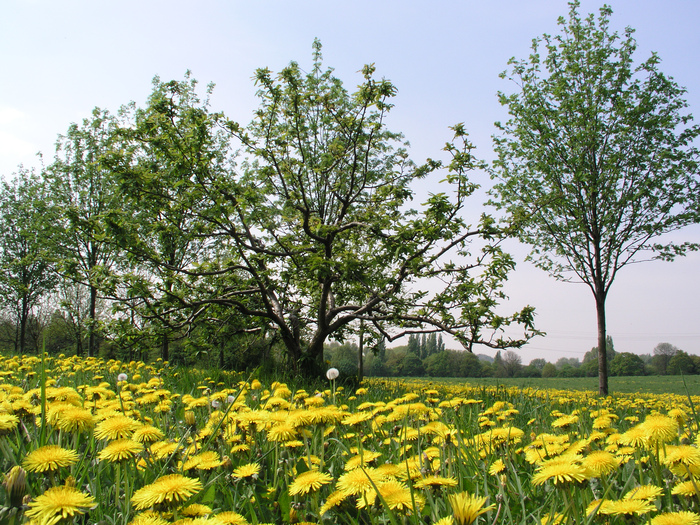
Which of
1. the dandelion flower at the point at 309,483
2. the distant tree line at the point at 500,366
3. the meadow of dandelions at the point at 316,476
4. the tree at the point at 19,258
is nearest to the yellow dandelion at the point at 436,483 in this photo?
the meadow of dandelions at the point at 316,476

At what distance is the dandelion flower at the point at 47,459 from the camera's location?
1080mm

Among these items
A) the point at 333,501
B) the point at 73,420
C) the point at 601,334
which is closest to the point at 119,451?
the point at 73,420

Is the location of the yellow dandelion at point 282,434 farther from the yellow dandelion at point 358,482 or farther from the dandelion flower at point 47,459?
the dandelion flower at point 47,459

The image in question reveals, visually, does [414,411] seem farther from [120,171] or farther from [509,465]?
[120,171]

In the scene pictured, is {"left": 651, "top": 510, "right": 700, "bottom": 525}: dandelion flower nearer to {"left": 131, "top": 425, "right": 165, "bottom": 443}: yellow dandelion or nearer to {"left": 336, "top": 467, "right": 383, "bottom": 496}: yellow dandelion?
{"left": 336, "top": 467, "right": 383, "bottom": 496}: yellow dandelion

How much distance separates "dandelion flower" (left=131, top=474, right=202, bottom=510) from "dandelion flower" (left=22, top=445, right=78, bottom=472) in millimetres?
262

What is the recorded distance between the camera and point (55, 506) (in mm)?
829

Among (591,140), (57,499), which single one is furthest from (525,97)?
(57,499)

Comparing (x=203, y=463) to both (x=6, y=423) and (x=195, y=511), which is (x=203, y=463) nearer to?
(x=195, y=511)

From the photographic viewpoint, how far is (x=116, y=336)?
308 inches

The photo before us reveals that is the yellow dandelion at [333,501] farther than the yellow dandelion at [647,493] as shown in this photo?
Yes

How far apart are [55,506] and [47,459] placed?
0.35 meters

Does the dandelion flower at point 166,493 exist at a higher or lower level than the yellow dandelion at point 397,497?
higher

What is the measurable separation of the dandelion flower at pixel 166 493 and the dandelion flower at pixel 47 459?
262 millimetres
